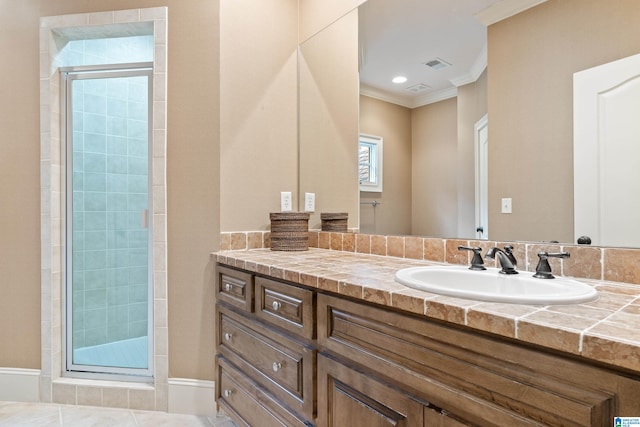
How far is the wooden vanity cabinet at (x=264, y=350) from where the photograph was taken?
120 centimetres

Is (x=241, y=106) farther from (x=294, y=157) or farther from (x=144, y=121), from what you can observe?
(x=144, y=121)

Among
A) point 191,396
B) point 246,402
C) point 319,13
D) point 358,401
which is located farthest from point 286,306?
point 319,13

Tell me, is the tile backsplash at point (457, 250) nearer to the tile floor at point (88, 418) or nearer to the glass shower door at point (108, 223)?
the glass shower door at point (108, 223)

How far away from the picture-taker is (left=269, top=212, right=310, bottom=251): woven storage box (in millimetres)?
1887

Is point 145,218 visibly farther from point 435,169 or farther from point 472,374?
point 472,374

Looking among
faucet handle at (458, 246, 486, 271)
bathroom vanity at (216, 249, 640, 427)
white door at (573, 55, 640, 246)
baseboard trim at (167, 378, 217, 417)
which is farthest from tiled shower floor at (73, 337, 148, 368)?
white door at (573, 55, 640, 246)

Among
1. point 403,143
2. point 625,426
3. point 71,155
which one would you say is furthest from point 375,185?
point 71,155

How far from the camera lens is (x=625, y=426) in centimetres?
55

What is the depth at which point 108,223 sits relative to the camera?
2385 millimetres

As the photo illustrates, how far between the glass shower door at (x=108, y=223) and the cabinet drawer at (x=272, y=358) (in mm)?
690

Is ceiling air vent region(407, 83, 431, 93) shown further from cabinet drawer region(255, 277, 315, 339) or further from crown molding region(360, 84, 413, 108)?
cabinet drawer region(255, 277, 315, 339)

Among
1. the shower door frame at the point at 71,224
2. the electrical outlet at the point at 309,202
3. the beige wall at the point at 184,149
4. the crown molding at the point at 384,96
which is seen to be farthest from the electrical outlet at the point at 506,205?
the shower door frame at the point at 71,224

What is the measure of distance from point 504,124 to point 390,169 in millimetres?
552

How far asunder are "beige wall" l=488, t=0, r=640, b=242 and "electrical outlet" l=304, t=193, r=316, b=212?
1050 millimetres
